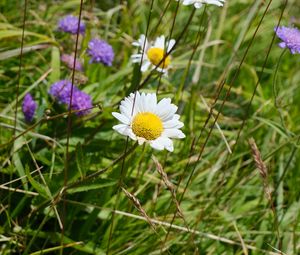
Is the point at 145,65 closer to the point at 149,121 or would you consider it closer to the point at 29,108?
the point at 29,108

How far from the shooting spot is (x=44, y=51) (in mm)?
1819

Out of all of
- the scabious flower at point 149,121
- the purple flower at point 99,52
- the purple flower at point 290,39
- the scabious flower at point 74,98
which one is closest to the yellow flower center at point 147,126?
the scabious flower at point 149,121

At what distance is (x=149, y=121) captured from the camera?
37.0 inches

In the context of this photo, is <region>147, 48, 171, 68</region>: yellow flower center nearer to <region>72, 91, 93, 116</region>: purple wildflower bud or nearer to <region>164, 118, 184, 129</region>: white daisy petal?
<region>72, 91, 93, 116</region>: purple wildflower bud

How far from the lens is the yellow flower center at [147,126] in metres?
0.93

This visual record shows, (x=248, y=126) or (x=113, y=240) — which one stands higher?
(x=248, y=126)

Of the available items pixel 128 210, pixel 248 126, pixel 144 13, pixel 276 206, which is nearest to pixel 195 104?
pixel 248 126

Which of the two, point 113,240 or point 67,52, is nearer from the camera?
point 113,240

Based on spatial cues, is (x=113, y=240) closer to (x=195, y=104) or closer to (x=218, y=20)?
(x=195, y=104)

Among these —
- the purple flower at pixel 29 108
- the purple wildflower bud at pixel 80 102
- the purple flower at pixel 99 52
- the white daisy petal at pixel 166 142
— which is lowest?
the purple flower at pixel 29 108

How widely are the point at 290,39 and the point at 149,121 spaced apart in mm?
383

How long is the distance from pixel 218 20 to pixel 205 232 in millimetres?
1364

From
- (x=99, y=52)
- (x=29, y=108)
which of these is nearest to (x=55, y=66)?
(x=99, y=52)

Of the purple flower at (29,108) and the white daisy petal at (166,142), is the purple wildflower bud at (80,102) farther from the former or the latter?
the white daisy petal at (166,142)
